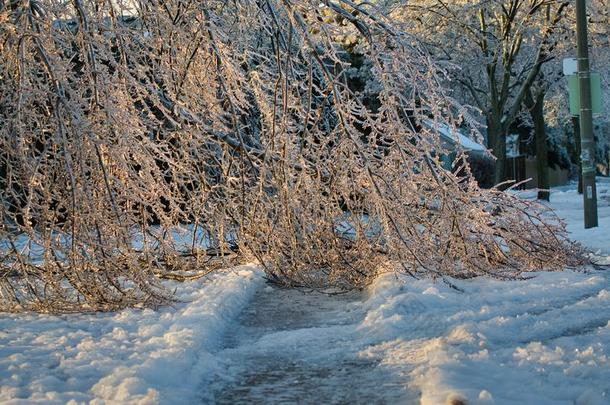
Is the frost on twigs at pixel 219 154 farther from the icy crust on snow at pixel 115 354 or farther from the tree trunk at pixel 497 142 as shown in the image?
the tree trunk at pixel 497 142

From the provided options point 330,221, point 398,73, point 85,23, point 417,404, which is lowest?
point 417,404

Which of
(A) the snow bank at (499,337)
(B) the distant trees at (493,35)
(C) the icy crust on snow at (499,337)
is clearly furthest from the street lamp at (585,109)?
(C) the icy crust on snow at (499,337)

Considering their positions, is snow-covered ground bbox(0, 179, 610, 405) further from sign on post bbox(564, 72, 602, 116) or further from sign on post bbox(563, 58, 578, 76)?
sign on post bbox(563, 58, 578, 76)

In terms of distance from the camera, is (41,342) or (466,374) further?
(41,342)

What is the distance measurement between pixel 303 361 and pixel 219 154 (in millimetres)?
3978

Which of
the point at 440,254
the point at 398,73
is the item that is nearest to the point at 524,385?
the point at 398,73

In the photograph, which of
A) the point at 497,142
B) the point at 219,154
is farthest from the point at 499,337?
the point at 497,142

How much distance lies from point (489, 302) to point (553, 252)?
1.89 m

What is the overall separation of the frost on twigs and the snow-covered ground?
16.6 inches

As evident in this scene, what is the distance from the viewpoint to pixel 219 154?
996 centimetres

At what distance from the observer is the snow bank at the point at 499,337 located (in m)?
4.98

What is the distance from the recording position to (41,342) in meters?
6.88

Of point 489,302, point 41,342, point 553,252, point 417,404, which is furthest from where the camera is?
point 553,252

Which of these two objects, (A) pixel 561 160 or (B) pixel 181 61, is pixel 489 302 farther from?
(A) pixel 561 160
